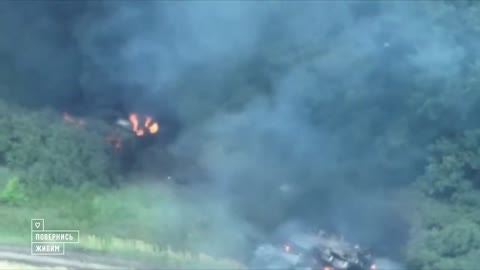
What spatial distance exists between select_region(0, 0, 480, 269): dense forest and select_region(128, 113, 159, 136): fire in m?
0.32

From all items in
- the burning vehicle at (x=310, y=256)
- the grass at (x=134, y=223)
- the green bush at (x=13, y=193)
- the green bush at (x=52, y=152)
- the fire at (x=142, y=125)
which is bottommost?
the burning vehicle at (x=310, y=256)

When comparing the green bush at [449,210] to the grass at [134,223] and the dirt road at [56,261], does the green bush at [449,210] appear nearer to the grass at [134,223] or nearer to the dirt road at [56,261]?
the grass at [134,223]

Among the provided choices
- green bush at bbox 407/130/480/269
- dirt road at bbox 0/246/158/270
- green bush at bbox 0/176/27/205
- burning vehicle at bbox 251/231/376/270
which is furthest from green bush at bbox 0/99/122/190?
green bush at bbox 407/130/480/269

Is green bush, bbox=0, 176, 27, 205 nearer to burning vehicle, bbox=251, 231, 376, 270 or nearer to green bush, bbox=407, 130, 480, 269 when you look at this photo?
burning vehicle, bbox=251, 231, 376, 270

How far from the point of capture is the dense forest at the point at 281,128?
744 inches

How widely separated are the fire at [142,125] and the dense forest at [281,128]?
32 centimetres

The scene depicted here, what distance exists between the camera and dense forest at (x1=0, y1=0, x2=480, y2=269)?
62.0ft

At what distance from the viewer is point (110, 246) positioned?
1733cm

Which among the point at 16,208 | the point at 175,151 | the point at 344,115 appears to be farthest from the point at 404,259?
the point at 16,208

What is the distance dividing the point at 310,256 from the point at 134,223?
3.54 metres

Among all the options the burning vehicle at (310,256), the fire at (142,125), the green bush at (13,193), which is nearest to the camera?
the burning vehicle at (310,256)

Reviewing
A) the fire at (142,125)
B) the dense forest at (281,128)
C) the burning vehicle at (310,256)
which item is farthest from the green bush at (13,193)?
the burning vehicle at (310,256)

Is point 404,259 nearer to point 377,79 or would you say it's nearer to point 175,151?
point 377,79

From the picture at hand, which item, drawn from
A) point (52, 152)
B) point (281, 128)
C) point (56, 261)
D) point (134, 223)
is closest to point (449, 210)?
point (281, 128)
